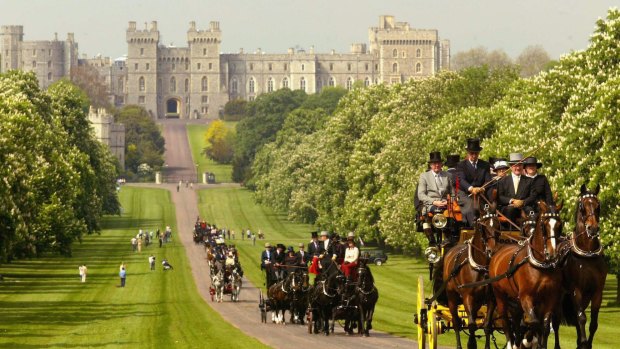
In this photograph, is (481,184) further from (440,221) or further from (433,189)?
(433,189)

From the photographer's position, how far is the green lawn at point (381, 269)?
4711 centimetres

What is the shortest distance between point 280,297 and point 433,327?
71.6 ft

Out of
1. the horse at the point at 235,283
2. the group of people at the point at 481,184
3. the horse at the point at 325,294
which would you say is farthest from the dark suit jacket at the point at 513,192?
the horse at the point at 235,283

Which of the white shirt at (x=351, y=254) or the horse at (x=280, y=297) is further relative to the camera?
the horse at (x=280, y=297)

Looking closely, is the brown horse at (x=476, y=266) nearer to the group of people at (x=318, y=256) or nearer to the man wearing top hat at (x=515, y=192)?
the man wearing top hat at (x=515, y=192)

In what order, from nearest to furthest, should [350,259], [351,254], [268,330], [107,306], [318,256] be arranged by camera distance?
[351,254]
[350,259]
[318,256]
[268,330]
[107,306]

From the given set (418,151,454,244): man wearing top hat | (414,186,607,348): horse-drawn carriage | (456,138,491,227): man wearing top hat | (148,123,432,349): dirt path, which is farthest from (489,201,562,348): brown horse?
(148,123,432,349): dirt path

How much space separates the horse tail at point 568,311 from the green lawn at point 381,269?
510 inches

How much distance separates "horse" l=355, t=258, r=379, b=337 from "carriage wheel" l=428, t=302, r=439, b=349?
1208 cm

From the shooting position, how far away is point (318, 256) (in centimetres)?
4497

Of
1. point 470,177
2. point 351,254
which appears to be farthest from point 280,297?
point 470,177

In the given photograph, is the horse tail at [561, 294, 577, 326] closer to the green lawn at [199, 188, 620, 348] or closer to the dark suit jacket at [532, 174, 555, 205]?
the dark suit jacket at [532, 174, 555, 205]

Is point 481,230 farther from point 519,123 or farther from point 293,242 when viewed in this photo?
point 293,242

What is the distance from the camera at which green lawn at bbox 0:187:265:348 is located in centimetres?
4650
